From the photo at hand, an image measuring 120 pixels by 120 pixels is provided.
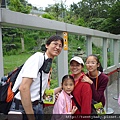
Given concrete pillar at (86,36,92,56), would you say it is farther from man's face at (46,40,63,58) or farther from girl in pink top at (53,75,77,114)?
man's face at (46,40,63,58)

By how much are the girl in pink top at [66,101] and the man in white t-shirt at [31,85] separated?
27cm

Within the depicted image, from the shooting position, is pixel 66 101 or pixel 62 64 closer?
pixel 66 101

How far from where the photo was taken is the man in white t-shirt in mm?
1622

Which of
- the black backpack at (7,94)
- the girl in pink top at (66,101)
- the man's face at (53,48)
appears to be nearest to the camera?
the black backpack at (7,94)

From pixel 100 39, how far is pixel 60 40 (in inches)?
234

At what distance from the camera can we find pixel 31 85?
173cm

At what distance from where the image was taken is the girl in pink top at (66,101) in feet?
6.80

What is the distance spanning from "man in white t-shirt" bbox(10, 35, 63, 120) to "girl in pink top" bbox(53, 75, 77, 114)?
273 mm

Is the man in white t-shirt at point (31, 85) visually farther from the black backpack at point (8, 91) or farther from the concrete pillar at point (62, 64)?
the concrete pillar at point (62, 64)

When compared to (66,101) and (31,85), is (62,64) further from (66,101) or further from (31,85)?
(31,85)

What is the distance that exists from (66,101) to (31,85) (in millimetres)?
546

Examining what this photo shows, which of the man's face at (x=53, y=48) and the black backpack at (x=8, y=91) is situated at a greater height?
the man's face at (x=53, y=48)

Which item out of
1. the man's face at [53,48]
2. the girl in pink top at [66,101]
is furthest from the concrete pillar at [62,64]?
the man's face at [53,48]

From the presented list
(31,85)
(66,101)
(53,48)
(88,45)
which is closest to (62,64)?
(88,45)
